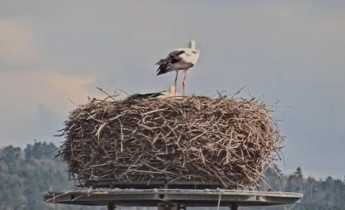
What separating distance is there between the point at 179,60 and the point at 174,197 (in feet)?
6.02

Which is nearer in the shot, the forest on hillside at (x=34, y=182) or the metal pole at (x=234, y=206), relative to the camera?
the metal pole at (x=234, y=206)

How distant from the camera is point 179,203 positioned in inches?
637

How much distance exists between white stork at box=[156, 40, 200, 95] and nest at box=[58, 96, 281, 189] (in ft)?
2.99

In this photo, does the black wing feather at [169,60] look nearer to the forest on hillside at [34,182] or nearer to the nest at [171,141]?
the nest at [171,141]

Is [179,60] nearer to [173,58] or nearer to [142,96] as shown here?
[173,58]

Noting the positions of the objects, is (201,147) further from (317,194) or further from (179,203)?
(317,194)

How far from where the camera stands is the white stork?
16609 millimetres

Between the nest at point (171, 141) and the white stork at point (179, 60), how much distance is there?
911mm

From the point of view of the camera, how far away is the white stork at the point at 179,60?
16.6 m

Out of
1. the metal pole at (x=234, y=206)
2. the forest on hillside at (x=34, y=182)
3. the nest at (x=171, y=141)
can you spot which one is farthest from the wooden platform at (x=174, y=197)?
the forest on hillside at (x=34, y=182)

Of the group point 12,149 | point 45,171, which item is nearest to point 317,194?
point 45,171

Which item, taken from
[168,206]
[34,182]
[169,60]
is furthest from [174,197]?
[34,182]

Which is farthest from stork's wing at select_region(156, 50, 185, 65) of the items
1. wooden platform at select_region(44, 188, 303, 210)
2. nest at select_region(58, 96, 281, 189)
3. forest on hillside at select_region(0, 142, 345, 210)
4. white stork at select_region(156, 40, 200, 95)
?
forest on hillside at select_region(0, 142, 345, 210)

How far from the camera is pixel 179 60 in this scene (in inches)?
655
